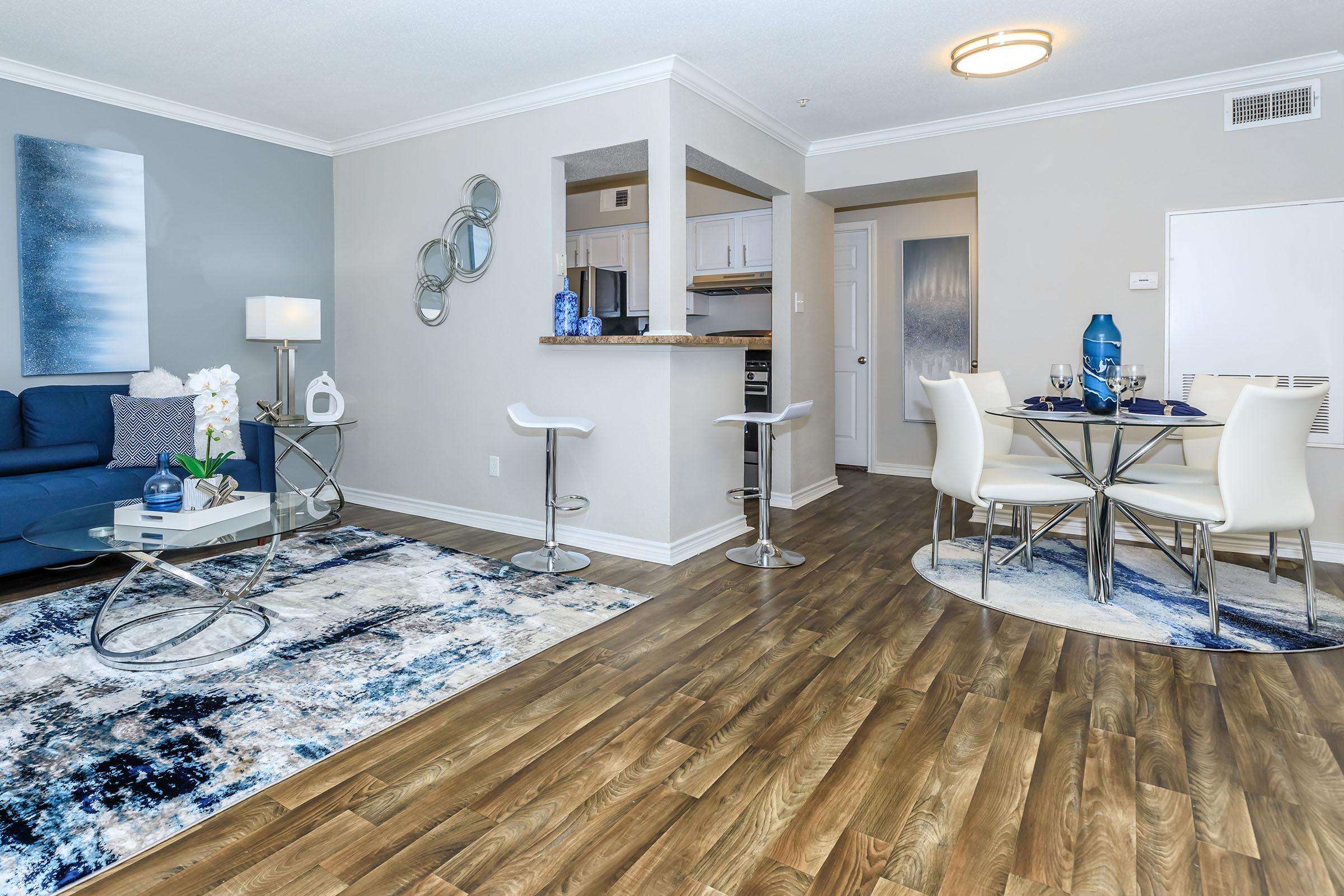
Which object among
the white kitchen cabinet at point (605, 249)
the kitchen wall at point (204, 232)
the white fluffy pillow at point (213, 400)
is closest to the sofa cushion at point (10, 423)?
the kitchen wall at point (204, 232)

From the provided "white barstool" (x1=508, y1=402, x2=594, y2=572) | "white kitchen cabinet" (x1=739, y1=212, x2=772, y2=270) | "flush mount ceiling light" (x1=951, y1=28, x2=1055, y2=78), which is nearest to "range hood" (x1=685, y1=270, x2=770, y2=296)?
"white kitchen cabinet" (x1=739, y1=212, x2=772, y2=270)

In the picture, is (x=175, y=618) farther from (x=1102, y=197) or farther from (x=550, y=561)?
(x=1102, y=197)

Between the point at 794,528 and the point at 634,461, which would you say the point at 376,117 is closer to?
the point at 634,461

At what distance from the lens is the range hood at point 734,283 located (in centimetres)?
602

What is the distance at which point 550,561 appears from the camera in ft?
12.3

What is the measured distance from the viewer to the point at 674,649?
108 inches

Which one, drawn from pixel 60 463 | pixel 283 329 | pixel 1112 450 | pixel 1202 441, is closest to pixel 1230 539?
pixel 1202 441

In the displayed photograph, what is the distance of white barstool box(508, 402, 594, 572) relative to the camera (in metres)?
3.73

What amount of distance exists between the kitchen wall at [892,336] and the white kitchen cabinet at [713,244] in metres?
1.30

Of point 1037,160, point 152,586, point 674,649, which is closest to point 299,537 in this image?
point 152,586

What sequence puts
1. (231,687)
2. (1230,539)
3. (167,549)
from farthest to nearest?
1. (1230,539)
2. (167,549)
3. (231,687)

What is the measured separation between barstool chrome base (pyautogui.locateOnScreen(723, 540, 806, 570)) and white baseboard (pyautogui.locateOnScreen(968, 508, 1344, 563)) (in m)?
0.99

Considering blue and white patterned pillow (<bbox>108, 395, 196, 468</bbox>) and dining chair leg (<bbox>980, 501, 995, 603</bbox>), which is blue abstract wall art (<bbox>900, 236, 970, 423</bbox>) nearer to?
dining chair leg (<bbox>980, 501, 995, 603</bbox>)

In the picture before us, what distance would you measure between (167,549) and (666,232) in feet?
8.41
